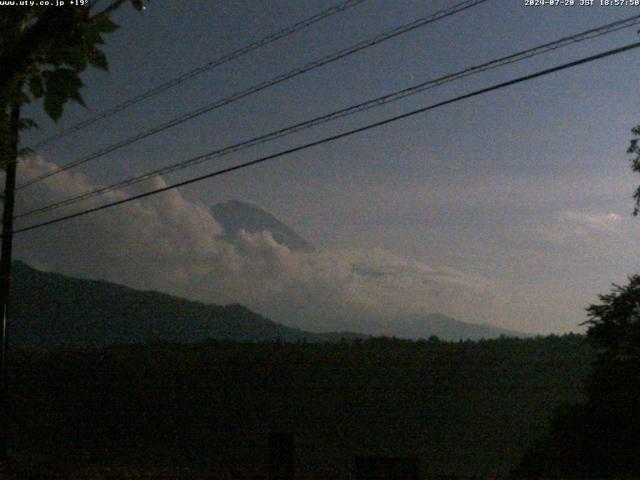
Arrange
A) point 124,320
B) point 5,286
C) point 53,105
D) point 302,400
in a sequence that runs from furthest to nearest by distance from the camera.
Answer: point 124,320, point 302,400, point 5,286, point 53,105

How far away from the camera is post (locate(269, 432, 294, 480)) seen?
5.11 metres

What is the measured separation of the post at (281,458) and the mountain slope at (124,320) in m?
98.7

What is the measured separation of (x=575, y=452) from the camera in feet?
57.3

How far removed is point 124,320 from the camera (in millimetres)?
119750

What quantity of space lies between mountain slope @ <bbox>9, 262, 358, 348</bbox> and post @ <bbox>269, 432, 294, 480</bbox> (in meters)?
98.7

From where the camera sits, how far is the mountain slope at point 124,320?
367 ft

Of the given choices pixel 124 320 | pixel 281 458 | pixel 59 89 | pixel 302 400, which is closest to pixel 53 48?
pixel 59 89

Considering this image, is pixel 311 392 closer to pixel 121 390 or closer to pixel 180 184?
pixel 121 390

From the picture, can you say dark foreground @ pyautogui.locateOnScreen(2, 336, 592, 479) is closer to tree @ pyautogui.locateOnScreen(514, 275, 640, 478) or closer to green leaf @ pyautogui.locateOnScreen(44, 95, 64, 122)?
tree @ pyautogui.locateOnScreen(514, 275, 640, 478)

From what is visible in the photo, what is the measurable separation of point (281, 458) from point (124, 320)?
121 meters

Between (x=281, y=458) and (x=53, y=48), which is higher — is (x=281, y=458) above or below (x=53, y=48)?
below

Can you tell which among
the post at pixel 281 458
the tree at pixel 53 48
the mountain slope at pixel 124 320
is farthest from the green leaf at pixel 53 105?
the mountain slope at pixel 124 320

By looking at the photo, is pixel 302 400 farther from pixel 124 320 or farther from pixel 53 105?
pixel 124 320

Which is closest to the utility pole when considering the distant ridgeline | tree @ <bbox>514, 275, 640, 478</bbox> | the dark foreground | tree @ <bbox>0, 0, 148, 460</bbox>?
the dark foreground
